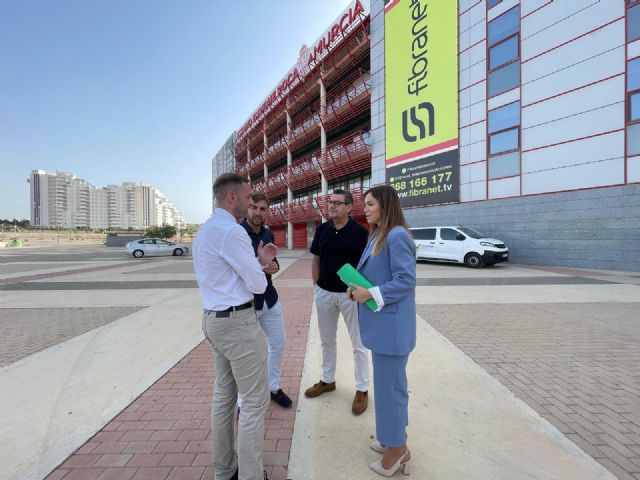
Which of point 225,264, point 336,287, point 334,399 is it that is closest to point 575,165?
point 336,287

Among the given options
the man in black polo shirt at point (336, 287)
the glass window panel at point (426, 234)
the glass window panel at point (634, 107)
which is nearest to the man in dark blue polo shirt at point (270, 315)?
the man in black polo shirt at point (336, 287)

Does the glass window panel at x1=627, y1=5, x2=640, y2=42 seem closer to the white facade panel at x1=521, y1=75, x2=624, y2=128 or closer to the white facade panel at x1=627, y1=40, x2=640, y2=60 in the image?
the white facade panel at x1=627, y1=40, x2=640, y2=60

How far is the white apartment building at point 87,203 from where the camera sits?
116500 mm

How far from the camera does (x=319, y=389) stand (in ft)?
9.50

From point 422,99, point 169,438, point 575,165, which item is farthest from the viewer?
point 422,99

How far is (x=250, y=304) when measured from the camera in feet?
5.90

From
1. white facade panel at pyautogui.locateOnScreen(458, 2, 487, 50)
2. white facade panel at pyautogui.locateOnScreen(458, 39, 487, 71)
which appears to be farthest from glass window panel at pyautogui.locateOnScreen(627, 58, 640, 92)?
white facade panel at pyautogui.locateOnScreen(458, 2, 487, 50)

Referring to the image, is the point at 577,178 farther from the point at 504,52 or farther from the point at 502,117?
the point at 504,52

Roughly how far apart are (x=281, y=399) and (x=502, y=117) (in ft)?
53.5

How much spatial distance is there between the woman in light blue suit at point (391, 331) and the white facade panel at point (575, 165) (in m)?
14.1

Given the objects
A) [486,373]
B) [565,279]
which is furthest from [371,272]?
[565,279]

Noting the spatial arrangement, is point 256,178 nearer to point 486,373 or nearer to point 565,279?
point 565,279

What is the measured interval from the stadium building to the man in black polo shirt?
13.6m

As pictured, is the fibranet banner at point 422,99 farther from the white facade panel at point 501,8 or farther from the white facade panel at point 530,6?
the white facade panel at point 530,6
